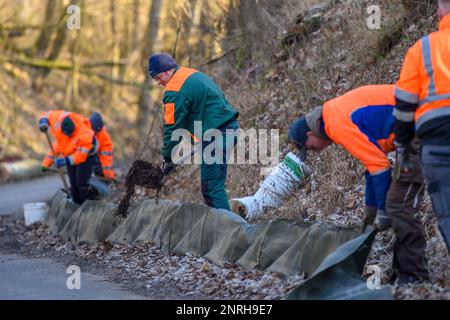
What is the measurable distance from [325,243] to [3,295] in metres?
3.14

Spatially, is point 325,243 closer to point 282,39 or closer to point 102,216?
point 102,216

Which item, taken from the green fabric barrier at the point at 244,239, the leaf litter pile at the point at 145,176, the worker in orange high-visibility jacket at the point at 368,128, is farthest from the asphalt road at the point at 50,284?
the worker in orange high-visibility jacket at the point at 368,128

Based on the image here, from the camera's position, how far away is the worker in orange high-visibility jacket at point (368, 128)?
21.6 ft

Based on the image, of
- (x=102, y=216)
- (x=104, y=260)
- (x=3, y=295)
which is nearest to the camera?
(x=3, y=295)

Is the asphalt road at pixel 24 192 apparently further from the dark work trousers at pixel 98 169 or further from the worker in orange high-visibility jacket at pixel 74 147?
the worker in orange high-visibility jacket at pixel 74 147

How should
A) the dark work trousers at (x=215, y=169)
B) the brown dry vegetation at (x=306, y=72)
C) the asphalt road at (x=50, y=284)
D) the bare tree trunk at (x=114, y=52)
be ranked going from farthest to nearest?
the bare tree trunk at (x=114, y=52) → the brown dry vegetation at (x=306, y=72) → the dark work trousers at (x=215, y=169) → the asphalt road at (x=50, y=284)

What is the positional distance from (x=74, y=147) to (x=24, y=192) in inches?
241

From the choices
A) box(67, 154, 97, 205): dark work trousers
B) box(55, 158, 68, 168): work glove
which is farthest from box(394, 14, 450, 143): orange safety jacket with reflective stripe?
box(67, 154, 97, 205): dark work trousers

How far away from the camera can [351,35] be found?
12.9 meters

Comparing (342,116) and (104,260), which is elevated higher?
(342,116)

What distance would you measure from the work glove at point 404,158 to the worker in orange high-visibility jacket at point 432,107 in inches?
5.1

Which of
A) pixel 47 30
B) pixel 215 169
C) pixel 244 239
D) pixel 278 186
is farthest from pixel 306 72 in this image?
pixel 47 30

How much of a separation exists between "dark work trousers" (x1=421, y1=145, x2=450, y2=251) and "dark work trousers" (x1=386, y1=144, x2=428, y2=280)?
0.97 feet
